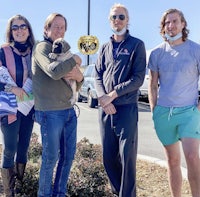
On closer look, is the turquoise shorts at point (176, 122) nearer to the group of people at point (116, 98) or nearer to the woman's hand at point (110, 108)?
the group of people at point (116, 98)

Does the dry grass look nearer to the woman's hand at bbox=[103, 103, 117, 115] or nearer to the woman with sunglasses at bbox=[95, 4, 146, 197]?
the woman with sunglasses at bbox=[95, 4, 146, 197]

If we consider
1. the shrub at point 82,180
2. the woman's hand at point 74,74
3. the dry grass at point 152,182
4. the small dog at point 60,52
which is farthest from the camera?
the dry grass at point 152,182

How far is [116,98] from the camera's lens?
3.94 m

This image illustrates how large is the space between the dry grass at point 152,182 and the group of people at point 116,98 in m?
0.66

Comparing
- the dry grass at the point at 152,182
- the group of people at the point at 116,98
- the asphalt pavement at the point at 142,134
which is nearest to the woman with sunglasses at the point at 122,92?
the group of people at the point at 116,98

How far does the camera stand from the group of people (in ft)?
12.3

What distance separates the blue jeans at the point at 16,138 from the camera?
3977 millimetres

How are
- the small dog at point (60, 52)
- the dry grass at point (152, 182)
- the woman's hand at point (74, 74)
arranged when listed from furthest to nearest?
the dry grass at point (152, 182) → the woman's hand at point (74, 74) → the small dog at point (60, 52)

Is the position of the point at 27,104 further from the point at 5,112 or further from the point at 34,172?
the point at 34,172

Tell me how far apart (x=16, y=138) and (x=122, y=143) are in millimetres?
1096

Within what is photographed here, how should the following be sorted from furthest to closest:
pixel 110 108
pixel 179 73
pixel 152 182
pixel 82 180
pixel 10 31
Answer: pixel 152 182 < pixel 82 180 < pixel 10 31 < pixel 110 108 < pixel 179 73

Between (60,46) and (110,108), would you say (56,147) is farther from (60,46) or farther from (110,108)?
(60,46)

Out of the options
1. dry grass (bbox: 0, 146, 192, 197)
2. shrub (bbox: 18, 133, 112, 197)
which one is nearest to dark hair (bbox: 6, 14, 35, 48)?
shrub (bbox: 18, 133, 112, 197)

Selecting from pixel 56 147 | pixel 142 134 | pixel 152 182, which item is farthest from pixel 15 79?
pixel 142 134
